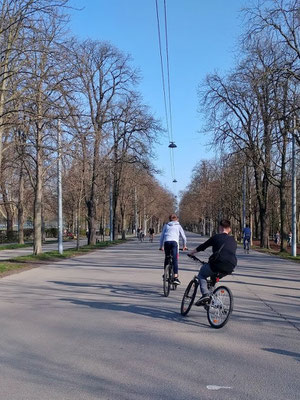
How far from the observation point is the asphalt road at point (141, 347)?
14.6ft

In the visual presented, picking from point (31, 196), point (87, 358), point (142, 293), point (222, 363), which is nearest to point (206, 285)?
point (222, 363)

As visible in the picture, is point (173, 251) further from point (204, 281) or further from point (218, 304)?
point (218, 304)

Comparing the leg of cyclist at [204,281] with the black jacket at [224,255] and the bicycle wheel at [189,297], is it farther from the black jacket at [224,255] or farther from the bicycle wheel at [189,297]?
the bicycle wheel at [189,297]

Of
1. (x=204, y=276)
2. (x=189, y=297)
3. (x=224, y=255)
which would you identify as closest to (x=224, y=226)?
(x=224, y=255)

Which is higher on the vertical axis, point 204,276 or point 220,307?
point 204,276

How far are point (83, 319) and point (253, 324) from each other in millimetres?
2938

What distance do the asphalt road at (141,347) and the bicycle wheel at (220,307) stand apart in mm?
155

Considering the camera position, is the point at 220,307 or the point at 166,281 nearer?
the point at 220,307

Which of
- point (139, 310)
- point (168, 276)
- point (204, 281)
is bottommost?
point (139, 310)

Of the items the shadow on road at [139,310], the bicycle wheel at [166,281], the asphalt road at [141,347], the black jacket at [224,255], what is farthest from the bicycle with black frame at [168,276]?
the black jacket at [224,255]

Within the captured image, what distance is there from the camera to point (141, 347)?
19.4ft

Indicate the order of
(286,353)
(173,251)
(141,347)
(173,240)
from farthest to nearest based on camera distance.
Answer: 1. (173,240)
2. (173,251)
3. (141,347)
4. (286,353)

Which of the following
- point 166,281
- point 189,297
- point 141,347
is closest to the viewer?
point 141,347

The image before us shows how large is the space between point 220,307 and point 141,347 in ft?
5.56
